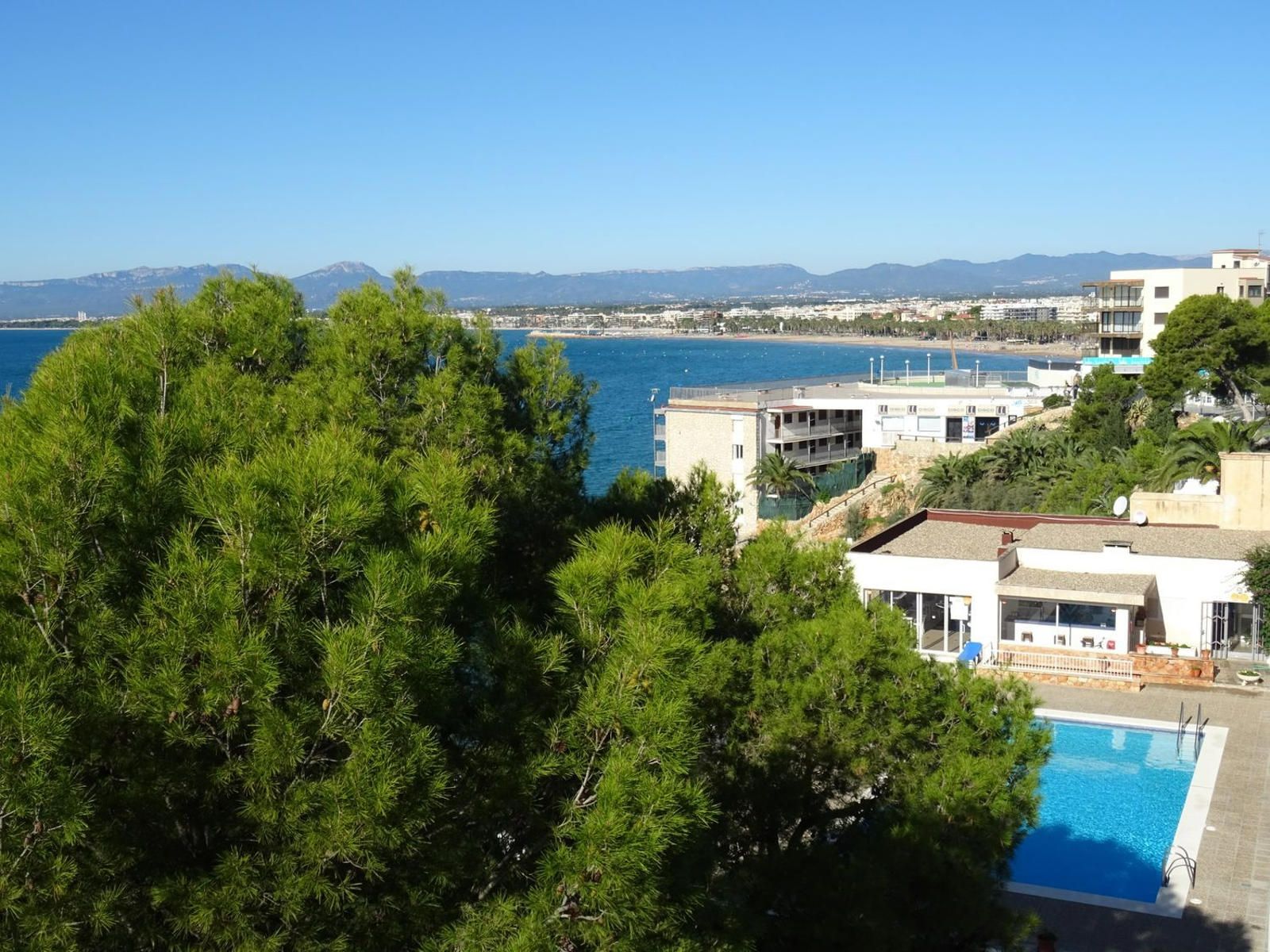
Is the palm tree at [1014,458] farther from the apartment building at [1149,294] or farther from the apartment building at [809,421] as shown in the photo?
the apartment building at [1149,294]

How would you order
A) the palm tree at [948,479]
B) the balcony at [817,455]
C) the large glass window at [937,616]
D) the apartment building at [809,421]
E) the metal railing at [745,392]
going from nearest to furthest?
the large glass window at [937,616] → the palm tree at [948,479] → the apartment building at [809,421] → the balcony at [817,455] → the metal railing at [745,392]

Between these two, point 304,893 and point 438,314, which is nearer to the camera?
point 304,893

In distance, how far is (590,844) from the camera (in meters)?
4.79

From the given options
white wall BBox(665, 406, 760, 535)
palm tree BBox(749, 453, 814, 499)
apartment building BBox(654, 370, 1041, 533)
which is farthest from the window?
white wall BBox(665, 406, 760, 535)

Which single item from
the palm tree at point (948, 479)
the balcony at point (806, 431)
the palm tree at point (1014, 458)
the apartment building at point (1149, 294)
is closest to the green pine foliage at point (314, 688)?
the palm tree at point (948, 479)

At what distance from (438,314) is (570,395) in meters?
1.34

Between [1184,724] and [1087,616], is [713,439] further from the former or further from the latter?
[1184,724]

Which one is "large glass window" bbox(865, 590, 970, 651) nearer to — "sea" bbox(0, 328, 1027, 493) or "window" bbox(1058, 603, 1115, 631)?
"window" bbox(1058, 603, 1115, 631)

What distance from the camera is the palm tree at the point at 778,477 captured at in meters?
39.6

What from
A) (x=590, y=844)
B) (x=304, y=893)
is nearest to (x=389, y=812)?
(x=304, y=893)

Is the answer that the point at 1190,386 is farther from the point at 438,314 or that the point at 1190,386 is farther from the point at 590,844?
the point at 590,844

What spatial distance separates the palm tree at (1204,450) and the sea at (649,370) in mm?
23095

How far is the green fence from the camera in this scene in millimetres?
38594

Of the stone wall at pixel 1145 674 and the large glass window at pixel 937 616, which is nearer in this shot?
the stone wall at pixel 1145 674
